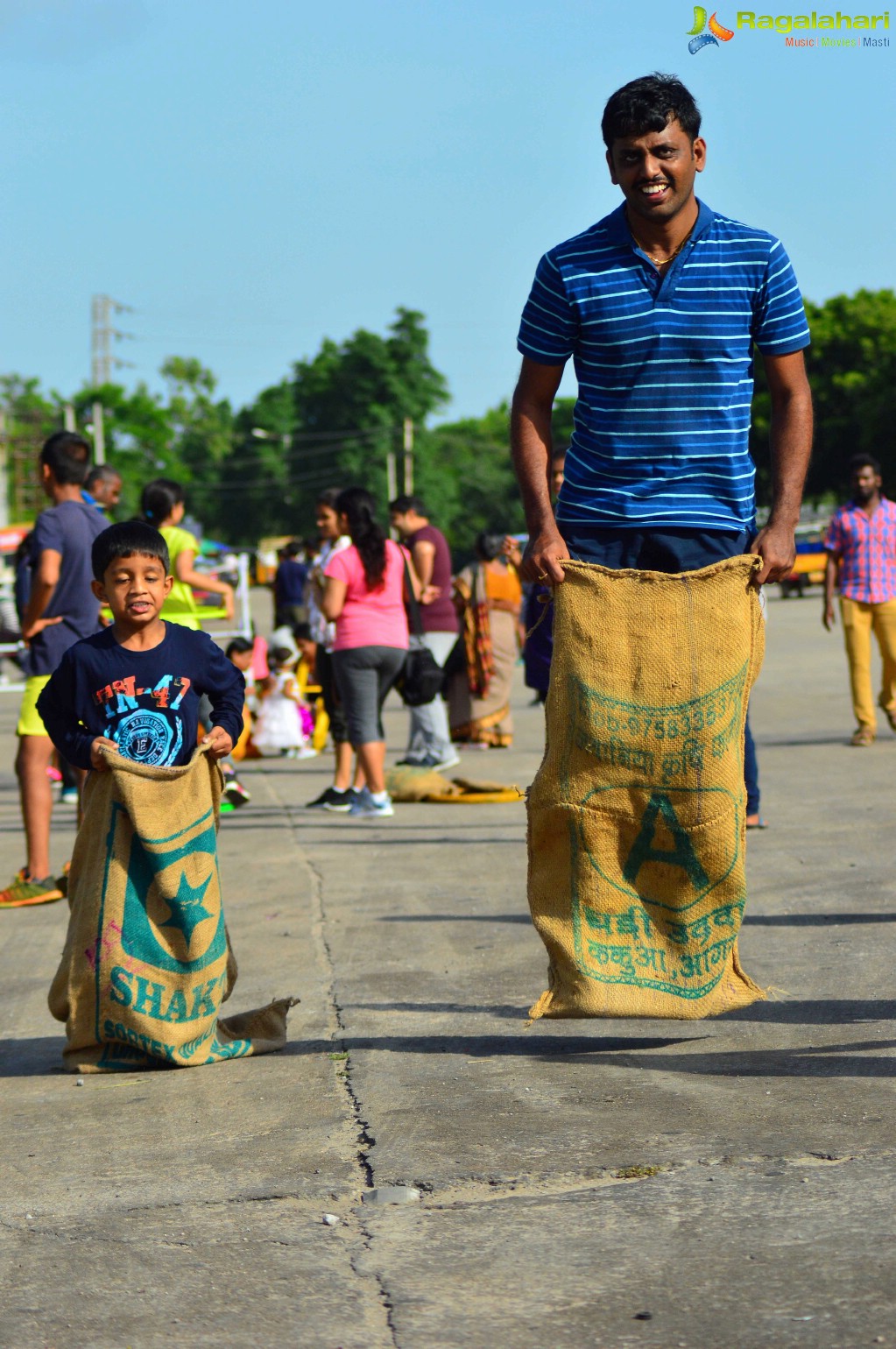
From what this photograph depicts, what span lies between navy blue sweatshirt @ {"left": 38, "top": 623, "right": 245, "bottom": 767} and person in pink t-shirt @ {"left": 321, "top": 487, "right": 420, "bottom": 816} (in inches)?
203

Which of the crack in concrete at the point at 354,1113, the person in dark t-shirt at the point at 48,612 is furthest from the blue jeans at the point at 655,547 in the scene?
the person in dark t-shirt at the point at 48,612

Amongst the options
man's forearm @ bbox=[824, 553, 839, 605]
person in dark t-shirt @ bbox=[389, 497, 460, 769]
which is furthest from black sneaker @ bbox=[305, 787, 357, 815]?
man's forearm @ bbox=[824, 553, 839, 605]

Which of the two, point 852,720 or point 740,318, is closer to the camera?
point 740,318

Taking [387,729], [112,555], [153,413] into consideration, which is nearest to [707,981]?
[112,555]

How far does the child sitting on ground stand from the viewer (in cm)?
1516

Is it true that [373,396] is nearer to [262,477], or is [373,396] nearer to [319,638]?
[262,477]

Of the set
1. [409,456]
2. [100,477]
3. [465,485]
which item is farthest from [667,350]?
[465,485]

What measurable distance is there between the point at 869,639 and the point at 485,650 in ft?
10.0

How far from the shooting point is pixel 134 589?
15.8 feet

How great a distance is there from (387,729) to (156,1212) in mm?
13322

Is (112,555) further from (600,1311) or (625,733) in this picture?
(600,1311)

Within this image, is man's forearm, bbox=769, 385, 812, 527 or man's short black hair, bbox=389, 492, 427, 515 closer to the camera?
man's forearm, bbox=769, 385, 812, 527

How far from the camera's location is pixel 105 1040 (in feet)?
15.0

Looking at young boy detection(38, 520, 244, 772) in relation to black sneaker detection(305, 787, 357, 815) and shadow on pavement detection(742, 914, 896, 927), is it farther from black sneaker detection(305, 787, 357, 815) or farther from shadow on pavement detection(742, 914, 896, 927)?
black sneaker detection(305, 787, 357, 815)
